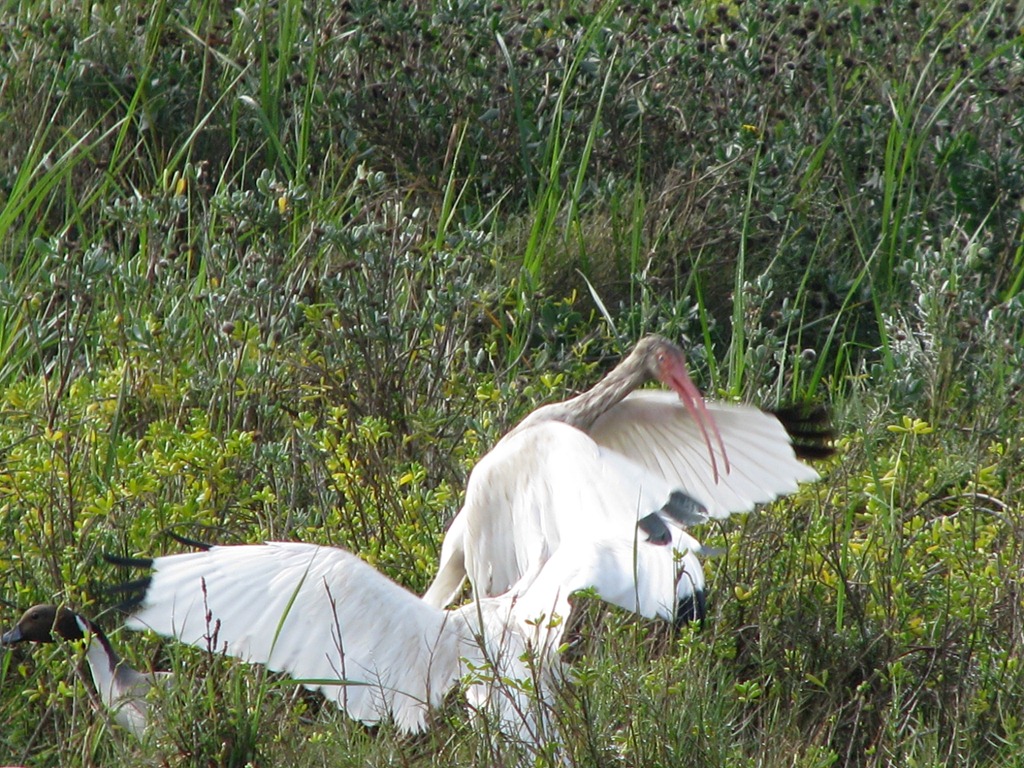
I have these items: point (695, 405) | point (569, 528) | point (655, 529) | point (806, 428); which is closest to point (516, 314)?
point (695, 405)

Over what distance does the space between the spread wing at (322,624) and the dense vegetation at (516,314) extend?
84 millimetres

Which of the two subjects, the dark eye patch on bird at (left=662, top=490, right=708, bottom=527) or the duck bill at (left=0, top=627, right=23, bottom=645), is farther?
the duck bill at (left=0, top=627, right=23, bottom=645)

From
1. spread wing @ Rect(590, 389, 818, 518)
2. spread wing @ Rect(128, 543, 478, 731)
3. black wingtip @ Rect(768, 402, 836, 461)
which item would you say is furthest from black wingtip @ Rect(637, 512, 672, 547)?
black wingtip @ Rect(768, 402, 836, 461)

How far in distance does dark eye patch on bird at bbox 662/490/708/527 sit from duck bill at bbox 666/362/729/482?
71cm

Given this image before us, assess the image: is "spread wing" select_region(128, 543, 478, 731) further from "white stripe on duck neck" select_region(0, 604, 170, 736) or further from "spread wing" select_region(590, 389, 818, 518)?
"spread wing" select_region(590, 389, 818, 518)

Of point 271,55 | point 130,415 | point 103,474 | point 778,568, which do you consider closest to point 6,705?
point 103,474

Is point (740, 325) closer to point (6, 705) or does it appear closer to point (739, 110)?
point (739, 110)

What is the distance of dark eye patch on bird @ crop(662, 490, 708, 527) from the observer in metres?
3.16

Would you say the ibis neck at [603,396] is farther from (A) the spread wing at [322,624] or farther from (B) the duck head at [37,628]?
(B) the duck head at [37,628]

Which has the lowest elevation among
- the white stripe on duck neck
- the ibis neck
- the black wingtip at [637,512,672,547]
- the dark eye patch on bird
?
the white stripe on duck neck

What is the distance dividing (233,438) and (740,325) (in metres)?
1.59

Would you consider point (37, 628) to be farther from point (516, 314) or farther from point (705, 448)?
point (516, 314)

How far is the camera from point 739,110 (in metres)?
6.19

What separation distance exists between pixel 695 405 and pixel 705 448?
146 millimetres
